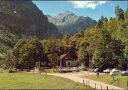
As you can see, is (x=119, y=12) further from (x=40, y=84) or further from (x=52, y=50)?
(x=40, y=84)

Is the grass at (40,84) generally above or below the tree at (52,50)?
below

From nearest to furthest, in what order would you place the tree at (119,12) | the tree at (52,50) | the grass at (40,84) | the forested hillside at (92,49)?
the grass at (40,84) < the forested hillside at (92,49) < the tree at (119,12) < the tree at (52,50)

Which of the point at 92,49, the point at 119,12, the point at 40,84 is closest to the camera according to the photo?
the point at 40,84

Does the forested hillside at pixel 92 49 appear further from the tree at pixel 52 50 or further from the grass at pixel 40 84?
the grass at pixel 40 84

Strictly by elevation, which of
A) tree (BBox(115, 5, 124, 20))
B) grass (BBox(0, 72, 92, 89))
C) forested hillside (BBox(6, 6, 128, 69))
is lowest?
grass (BBox(0, 72, 92, 89))

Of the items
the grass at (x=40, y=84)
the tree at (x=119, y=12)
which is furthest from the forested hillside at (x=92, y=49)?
the grass at (x=40, y=84)

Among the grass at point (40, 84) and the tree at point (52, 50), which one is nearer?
the grass at point (40, 84)

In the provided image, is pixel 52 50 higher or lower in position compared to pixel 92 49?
higher

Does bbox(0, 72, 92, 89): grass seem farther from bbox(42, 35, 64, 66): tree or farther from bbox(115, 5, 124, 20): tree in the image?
bbox(42, 35, 64, 66): tree

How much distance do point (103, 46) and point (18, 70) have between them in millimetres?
34937

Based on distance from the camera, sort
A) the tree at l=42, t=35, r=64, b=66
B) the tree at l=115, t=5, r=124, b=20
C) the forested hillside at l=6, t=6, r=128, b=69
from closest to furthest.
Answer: the forested hillside at l=6, t=6, r=128, b=69, the tree at l=115, t=5, r=124, b=20, the tree at l=42, t=35, r=64, b=66

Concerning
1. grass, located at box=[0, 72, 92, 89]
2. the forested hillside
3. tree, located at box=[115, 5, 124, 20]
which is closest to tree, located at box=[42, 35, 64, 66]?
the forested hillside

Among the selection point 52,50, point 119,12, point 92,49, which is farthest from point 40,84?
point 52,50

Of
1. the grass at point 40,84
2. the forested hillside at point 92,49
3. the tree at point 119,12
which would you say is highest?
the tree at point 119,12
